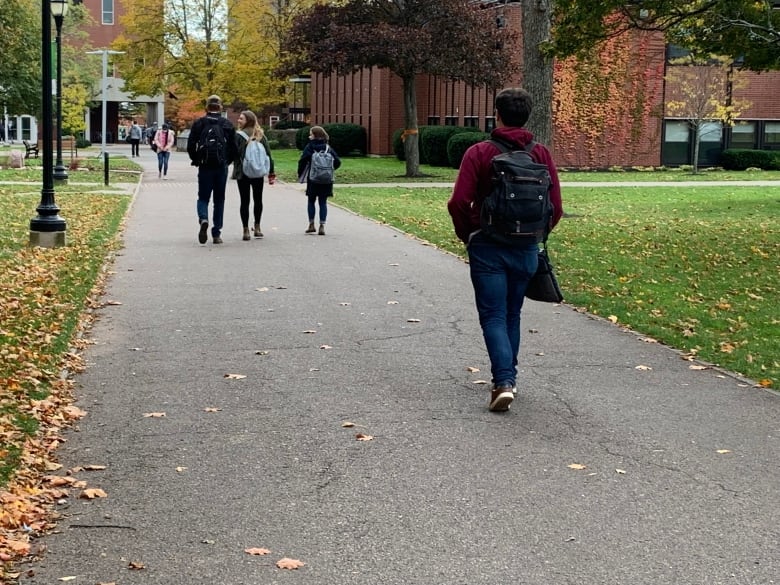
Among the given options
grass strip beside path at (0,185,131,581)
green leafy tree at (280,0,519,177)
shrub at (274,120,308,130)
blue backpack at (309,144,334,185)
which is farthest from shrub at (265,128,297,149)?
blue backpack at (309,144,334,185)

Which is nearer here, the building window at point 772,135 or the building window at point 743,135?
the building window at point 743,135

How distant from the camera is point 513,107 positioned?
21.1 feet

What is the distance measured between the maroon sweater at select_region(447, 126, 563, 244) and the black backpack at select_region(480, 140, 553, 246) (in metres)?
0.05

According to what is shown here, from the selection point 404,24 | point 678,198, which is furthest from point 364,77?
point 678,198

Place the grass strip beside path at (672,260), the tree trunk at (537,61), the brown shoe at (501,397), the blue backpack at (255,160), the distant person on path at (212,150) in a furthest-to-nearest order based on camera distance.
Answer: the tree trunk at (537,61), the blue backpack at (255,160), the distant person on path at (212,150), the grass strip beside path at (672,260), the brown shoe at (501,397)

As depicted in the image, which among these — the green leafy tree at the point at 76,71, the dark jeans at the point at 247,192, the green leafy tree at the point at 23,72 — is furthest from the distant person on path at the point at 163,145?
the dark jeans at the point at 247,192

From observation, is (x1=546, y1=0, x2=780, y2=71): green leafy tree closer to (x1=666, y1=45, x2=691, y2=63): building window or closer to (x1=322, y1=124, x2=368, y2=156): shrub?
(x1=666, y1=45, x2=691, y2=63): building window

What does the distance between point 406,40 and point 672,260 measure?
63.5ft

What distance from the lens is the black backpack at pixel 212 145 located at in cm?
1457

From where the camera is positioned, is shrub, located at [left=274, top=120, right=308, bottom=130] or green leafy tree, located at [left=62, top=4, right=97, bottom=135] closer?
green leafy tree, located at [left=62, top=4, right=97, bottom=135]

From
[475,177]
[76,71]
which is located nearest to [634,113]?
[76,71]

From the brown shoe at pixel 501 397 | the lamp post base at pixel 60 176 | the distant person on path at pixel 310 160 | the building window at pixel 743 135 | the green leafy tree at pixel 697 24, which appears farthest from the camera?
the building window at pixel 743 135

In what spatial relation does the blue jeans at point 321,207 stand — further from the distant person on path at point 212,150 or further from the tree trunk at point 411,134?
the tree trunk at point 411,134

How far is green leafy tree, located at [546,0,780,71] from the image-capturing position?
16.6 meters
